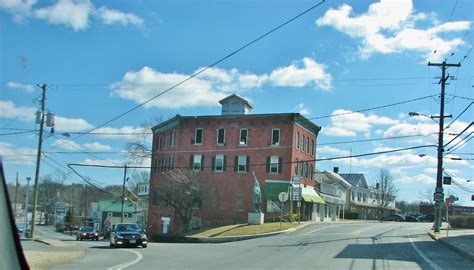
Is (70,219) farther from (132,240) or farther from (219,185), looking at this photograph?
(132,240)

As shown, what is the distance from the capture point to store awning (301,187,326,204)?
54.3 meters

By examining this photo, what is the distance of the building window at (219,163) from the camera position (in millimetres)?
56781

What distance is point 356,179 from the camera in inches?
4316

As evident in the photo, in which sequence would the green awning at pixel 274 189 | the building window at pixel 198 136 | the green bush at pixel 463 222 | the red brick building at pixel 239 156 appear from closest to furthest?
the green bush at pixel 463 222
the green awning at pixel 274 189
the red brick building at pixel 239 156
the building window at pixel 198 136

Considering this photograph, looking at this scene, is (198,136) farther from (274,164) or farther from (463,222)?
(463,222)

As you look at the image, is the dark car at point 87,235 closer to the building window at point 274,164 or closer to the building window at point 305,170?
the building window at point 274,164

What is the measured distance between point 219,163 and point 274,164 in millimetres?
6055

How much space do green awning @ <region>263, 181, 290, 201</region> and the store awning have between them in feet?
6.53

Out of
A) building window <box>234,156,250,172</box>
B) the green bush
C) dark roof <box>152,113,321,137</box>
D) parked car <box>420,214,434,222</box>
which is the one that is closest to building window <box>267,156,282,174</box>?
building window <box>234,156,250,172</box>

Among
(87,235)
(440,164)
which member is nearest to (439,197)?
(440,164)

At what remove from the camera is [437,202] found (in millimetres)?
35562

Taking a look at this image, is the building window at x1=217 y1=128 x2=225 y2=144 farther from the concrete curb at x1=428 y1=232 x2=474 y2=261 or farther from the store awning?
the concrete curb at x1=428 y1=232 x2=474 y2=261

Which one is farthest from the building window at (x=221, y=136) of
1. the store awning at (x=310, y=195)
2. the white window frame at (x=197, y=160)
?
the store awning at (x=310, y=195)

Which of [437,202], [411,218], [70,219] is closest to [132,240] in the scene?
[437,202]
